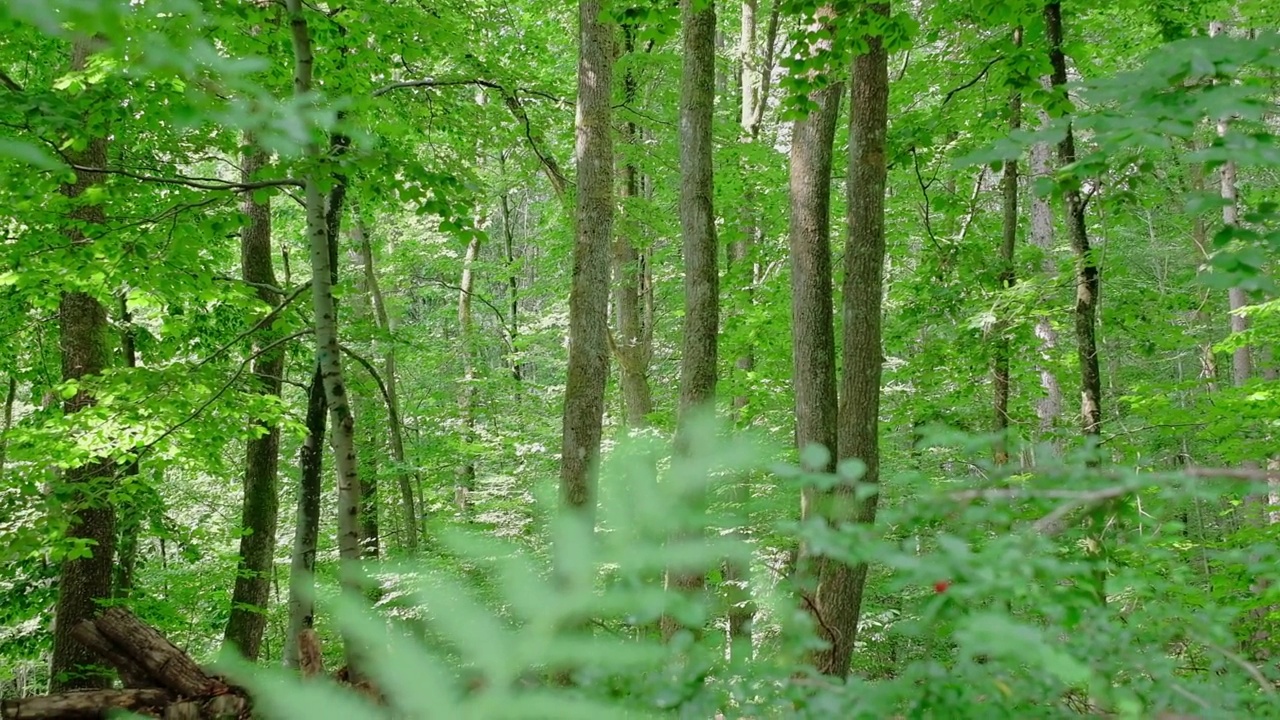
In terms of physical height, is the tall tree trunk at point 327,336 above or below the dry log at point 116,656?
above

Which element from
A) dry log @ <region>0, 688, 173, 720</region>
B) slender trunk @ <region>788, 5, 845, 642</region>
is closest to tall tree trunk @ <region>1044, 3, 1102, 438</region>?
slender trunk @ <region>788, 5, 845, 642</region>

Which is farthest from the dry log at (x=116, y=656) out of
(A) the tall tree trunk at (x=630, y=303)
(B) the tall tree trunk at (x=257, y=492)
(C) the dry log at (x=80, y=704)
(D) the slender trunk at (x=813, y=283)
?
(A) the tall tree trunk at (x=630, y=303)

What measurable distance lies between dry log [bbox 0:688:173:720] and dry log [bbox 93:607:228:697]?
0.30ft

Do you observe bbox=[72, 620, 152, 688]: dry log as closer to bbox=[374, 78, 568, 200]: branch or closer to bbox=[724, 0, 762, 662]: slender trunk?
bbox=[374, 78, 568, 200]: branch

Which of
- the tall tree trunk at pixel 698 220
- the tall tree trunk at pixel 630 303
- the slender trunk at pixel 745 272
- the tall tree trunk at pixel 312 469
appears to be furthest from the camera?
the tall tree trunk at pixel 630 303

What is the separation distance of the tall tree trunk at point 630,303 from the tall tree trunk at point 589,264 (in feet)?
9.29

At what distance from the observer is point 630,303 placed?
11422mm

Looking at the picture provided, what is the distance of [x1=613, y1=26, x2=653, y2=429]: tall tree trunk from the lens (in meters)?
10.2

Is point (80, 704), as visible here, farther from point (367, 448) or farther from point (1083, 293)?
point (367, 448)

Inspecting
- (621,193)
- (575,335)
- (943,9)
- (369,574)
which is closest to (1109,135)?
(369,574)

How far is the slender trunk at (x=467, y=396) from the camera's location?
1323cm

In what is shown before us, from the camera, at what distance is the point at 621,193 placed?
1172cm

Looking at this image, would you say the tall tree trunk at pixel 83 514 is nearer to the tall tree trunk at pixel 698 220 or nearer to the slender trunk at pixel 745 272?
the tall tree trunk at pixel 698 220

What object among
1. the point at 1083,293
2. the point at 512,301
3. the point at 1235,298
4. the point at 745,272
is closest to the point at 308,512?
the point at 1083,293
